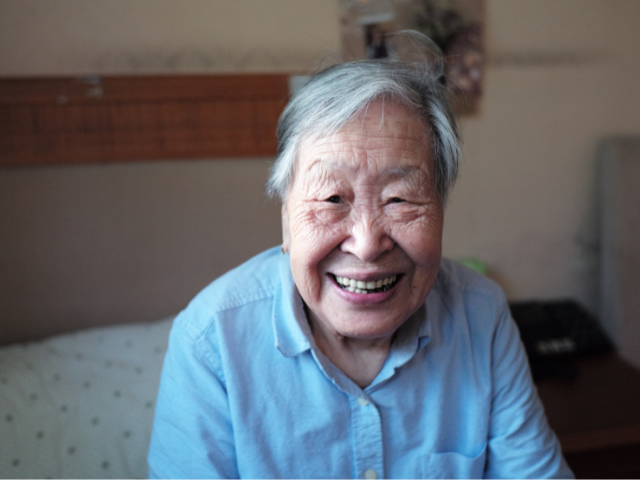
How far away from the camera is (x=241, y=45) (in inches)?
57.1

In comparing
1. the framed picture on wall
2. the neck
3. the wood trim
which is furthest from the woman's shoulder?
the framed picture on wall

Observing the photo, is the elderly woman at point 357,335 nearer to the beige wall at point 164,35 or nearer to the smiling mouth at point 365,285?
the smiling mouth at point 365,285

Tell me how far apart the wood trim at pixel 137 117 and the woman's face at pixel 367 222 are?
2.52 ft

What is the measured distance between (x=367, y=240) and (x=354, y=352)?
291mm

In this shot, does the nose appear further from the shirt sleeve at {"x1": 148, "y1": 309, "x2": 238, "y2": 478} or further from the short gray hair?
the shirt sleeve at {"x1": 148, "y1": 309, "x2": 238, "y2": 478}

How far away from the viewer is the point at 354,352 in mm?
885

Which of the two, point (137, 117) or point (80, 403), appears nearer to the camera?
point (80, 403)

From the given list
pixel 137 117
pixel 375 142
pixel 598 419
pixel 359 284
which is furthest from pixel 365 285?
pixel 598 419

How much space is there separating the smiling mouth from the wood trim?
2.70 feet

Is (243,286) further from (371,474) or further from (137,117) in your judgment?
(137,117)

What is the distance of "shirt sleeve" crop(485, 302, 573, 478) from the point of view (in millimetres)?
A: 877

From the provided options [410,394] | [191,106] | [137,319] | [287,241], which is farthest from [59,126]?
[410,394]

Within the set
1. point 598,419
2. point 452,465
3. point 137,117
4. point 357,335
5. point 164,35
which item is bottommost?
point 598,419

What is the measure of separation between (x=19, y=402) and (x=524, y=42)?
6.68 feet
